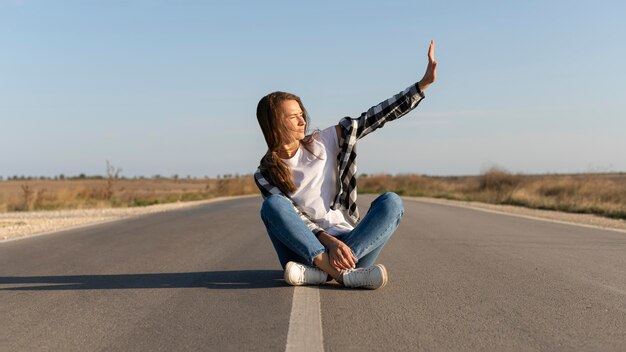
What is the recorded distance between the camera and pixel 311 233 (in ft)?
15.0

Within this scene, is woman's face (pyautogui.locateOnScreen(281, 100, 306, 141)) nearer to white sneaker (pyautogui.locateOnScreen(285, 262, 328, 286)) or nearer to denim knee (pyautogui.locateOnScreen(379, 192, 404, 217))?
denim knee (pyautogui.locateOnScreen(379, 192, 404, 217))

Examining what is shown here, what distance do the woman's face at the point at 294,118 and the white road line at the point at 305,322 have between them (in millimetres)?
1091

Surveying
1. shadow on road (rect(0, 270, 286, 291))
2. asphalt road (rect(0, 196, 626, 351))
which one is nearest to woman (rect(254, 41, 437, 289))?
asphalt road (rect(0, 196, 626, 351))

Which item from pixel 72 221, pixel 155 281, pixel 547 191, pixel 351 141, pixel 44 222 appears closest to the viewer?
pixel 351 141

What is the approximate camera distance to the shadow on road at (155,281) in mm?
5237

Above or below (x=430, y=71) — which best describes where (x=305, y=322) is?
below

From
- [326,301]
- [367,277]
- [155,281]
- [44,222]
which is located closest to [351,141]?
[367,277]

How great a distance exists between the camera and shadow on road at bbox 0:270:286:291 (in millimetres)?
5237

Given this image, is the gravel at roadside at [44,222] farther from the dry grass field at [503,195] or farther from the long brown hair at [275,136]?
the long brown hair at [275,136]

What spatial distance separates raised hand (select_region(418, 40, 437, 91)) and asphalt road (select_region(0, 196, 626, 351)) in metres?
1.41

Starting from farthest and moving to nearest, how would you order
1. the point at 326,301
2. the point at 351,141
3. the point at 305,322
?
1. the point at 351,141
2. the point at 326,301
3. the point at 305,322

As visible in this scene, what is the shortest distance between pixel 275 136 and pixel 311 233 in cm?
72

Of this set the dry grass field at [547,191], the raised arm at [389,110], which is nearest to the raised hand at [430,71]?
the raised arm at [389,110]

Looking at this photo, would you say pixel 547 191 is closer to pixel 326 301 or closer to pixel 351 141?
pixel 351 141
